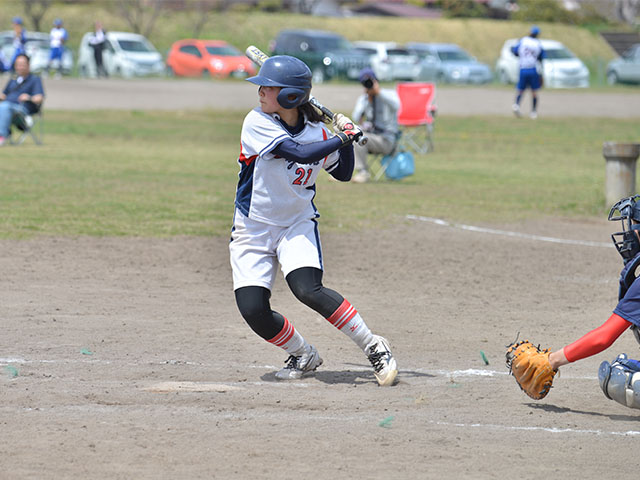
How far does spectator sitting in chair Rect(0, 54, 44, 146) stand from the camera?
19.6 meters

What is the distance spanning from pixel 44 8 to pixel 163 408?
2101 inches

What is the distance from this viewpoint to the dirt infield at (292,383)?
454cm

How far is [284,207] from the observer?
19.1 feet

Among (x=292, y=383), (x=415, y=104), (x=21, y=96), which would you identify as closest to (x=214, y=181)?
(x=21, y=96)

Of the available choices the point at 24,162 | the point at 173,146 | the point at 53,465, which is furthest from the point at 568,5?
the point at 53,465

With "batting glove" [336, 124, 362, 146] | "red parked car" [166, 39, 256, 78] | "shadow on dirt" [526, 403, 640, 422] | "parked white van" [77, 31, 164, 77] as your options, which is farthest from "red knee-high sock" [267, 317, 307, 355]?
"parked white van" [77, 31, 164, 77]

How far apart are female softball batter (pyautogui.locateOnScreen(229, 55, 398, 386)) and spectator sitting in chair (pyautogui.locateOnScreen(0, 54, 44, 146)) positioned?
1480 centimetres

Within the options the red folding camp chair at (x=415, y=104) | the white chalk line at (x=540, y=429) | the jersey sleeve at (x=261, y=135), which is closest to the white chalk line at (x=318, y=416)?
the white chalk line at (x=540, y=429)

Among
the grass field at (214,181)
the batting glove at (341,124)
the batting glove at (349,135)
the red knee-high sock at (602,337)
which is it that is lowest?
the grass field at (214,181)

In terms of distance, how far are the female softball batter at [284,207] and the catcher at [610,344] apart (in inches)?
34.9

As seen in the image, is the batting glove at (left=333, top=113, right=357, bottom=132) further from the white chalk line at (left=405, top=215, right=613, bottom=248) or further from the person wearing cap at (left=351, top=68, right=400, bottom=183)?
the person wearing cap at (left=351, top=68, right=400, bottom=183)

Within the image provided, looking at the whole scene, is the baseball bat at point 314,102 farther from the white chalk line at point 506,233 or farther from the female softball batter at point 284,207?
the white chalk line at point 506,233

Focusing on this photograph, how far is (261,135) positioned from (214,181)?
10.6 m

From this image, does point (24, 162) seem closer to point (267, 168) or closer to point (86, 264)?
point (86, 264)
